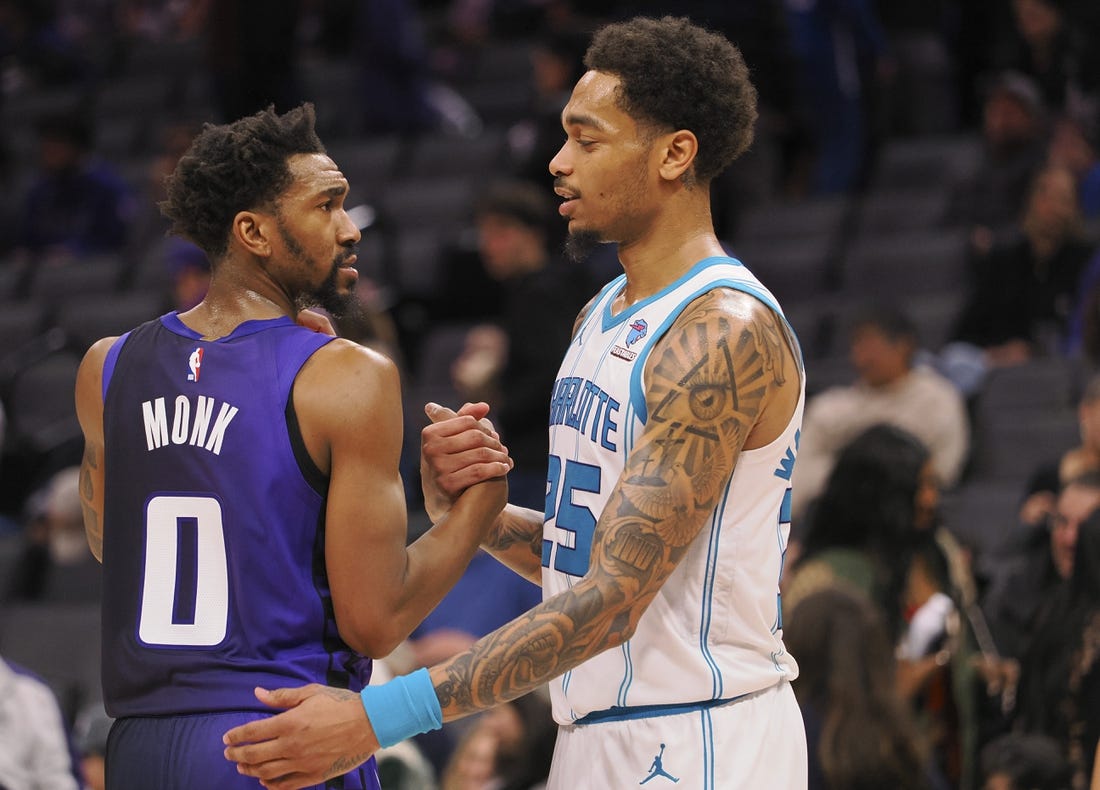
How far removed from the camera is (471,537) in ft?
11.3

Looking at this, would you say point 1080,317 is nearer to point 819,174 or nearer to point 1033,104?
point 1033,104

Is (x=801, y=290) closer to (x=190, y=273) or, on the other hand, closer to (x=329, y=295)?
(x=190, y=273)

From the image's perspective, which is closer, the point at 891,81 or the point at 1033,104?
the point at 1033,104

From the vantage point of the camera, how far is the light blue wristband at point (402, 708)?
2.99 m

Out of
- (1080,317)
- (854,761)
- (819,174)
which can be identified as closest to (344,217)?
(854,761)

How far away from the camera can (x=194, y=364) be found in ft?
10.7

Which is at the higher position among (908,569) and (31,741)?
(908,569)

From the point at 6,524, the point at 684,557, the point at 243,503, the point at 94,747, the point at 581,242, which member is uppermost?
the point at 581,242

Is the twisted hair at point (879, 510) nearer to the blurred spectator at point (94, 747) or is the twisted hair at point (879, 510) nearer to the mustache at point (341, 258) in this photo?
the blurred spectator at point (94, 747)

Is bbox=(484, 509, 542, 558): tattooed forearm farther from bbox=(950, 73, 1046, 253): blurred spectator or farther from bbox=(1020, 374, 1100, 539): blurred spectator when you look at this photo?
bbox=(950, 73, 1046, 253): blurred spectator

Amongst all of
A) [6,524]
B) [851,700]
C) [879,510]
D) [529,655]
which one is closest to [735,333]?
[529,655]

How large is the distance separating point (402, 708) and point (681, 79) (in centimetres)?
136

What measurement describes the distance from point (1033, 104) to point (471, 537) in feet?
22.1

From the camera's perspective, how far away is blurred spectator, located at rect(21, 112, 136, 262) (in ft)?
37.0
